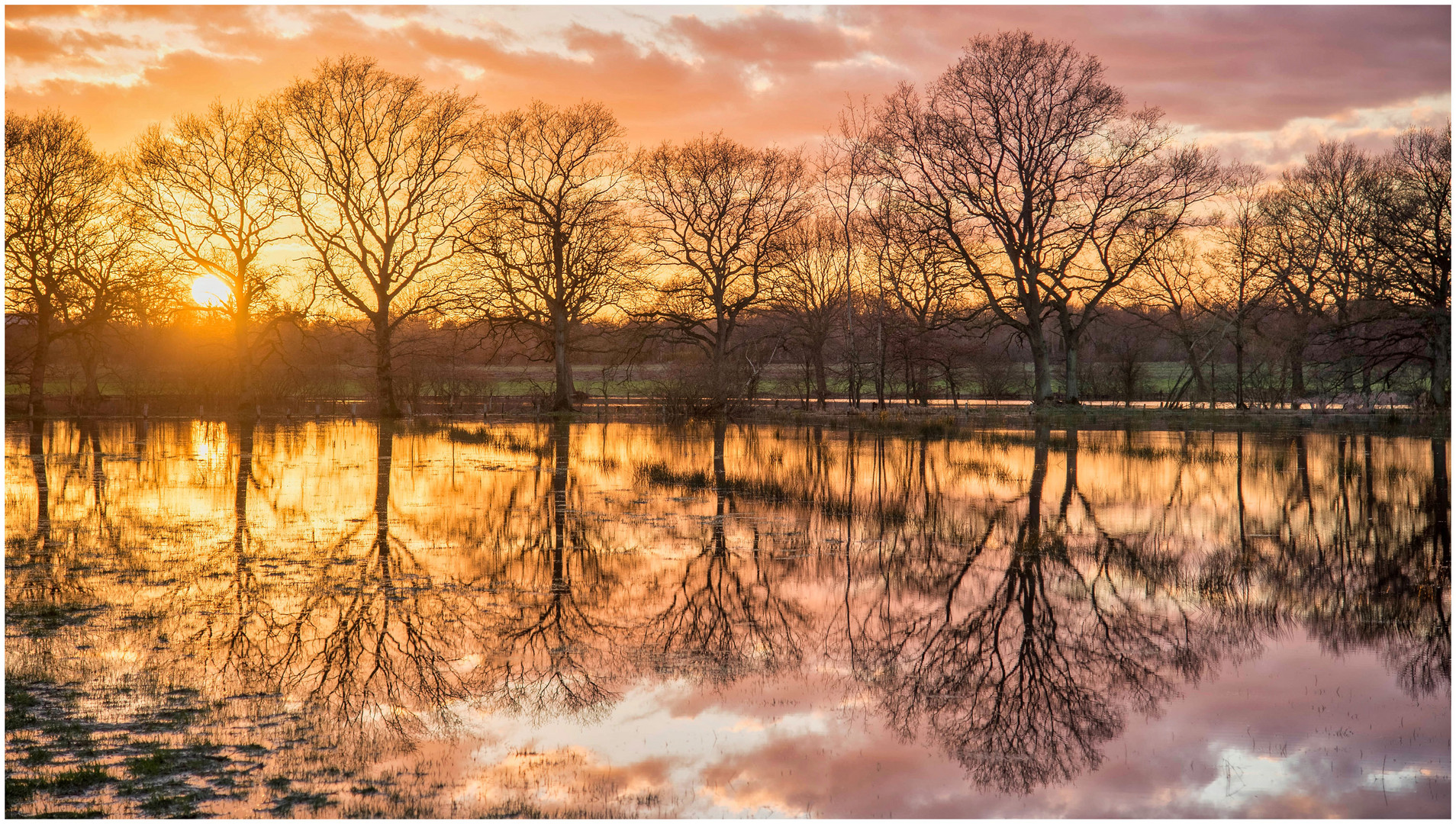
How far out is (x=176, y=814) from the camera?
536cm

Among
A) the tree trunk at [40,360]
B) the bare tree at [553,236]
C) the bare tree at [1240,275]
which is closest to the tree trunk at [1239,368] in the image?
the bare tree at [1240,275]

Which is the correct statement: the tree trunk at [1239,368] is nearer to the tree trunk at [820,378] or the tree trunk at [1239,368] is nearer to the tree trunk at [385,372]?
the tree trunk at [820,378]

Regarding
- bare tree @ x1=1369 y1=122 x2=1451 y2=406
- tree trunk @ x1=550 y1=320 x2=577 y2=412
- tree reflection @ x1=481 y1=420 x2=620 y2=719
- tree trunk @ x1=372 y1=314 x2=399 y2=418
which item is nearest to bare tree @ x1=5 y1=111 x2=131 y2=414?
tree trunk @ x1=372 y1=314 x2=399 y2=418

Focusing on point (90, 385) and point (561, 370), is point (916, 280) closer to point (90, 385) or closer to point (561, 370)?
point (561, 370)

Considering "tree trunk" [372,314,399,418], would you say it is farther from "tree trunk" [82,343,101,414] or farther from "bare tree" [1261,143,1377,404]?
"bare tree" [1261,143,1377,404]

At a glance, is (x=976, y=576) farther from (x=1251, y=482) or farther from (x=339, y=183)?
(x=339, y=183)

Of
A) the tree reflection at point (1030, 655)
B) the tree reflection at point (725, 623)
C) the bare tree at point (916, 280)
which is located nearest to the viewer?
the tree reflection at point (1030, 655)

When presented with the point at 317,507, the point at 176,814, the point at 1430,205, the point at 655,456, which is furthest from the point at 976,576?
the point at 1430,205

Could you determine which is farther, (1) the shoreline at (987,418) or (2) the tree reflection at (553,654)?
(1) the shoreline at (987,418)

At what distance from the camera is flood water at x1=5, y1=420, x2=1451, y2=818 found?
6016 mm

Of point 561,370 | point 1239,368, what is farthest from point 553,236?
point 1239,368

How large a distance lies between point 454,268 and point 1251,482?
38.4 meters

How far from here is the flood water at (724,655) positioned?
602cm

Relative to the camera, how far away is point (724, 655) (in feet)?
→ 28.1
